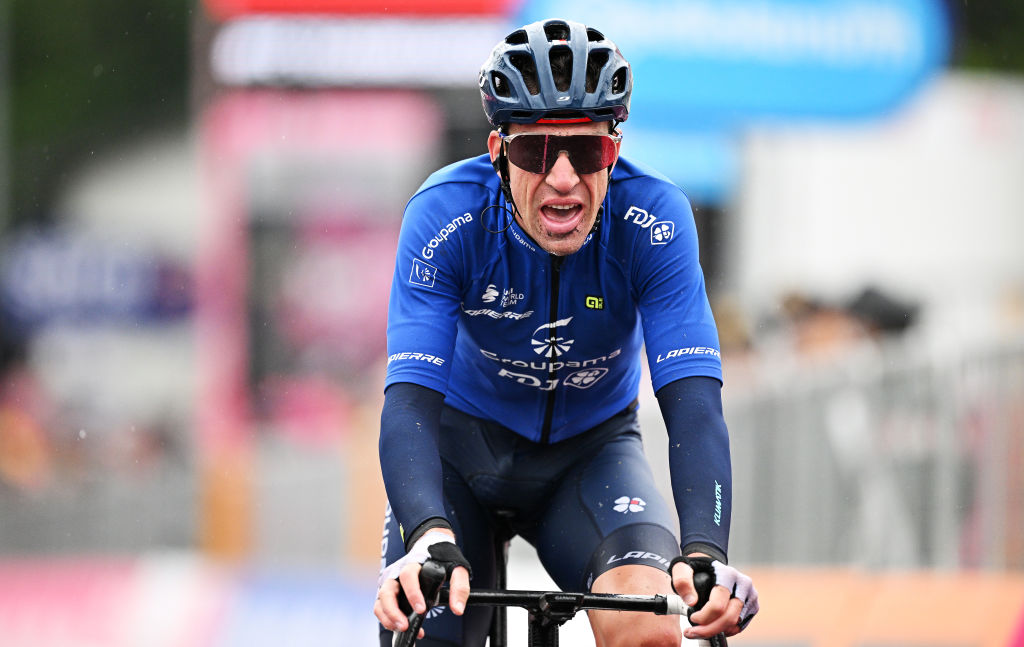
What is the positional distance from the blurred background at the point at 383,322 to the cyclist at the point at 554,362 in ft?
6.57

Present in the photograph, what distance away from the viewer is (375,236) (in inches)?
719

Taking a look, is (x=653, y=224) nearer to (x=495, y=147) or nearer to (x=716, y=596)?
(x=495, y=147)

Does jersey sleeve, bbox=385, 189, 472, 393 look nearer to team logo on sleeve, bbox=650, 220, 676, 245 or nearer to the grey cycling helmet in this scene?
the grey cycling helmet

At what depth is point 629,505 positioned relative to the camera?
432cm

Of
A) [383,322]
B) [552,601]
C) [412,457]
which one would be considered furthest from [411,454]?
[383,322]

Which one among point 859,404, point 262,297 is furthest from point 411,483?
point 262,297

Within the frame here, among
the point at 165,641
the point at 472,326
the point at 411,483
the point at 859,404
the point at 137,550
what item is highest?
the point at 472,326

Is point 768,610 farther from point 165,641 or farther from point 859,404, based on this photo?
point 165,641

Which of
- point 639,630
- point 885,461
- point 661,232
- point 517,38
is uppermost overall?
point 517,38

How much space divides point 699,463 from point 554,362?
2.26 ft

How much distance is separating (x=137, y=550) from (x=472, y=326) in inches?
359

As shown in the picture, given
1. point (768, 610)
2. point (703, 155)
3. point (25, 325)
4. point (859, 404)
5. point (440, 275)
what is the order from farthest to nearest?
point (25, 325) < point (703, 155) < point (859, 404) < point (768, 610) < point (440, 275)

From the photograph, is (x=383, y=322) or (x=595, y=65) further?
(x=383, y=322)

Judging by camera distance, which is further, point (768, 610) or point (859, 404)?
point (859, 404)
